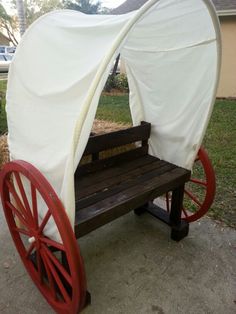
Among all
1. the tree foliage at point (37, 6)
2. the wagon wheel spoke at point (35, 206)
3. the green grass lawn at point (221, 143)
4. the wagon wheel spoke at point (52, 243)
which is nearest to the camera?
the wagon wheel spoke at point (52, 243)

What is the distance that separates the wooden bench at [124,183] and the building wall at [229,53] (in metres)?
8.11

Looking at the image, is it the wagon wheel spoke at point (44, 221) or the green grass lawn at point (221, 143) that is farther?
the green grass lawn at point (221, 143)

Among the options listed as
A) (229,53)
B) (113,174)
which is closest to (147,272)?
(113,174)

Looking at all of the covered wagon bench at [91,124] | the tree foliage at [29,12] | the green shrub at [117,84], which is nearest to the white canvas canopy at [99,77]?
the covered wagon bench at [91,124]

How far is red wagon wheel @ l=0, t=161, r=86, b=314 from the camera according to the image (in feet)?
5.33

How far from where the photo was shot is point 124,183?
2.39m

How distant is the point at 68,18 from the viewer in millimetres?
1985

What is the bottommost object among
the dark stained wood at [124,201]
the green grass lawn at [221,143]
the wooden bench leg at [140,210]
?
the green grass lawn at [221,143]

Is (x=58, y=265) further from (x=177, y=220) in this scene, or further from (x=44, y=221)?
(x=177, y=220)

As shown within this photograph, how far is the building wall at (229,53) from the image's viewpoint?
9660mm

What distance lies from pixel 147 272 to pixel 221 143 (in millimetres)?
3622

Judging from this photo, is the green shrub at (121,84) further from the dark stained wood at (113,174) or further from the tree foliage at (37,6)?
the tree foliage at (37,6)

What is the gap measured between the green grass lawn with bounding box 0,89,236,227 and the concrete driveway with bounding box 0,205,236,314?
40 centimetres

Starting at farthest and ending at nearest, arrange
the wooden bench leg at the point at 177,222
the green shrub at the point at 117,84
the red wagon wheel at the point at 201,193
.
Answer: the green shrub at the point at 117,84, the wooden bench leg at the point at 177,222, the red wagon wheel at the point at 201,193
